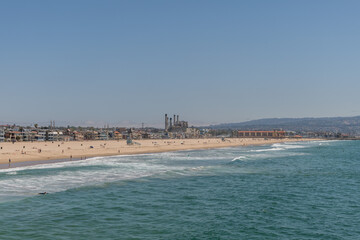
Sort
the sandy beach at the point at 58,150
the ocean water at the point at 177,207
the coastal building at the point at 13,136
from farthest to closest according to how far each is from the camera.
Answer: the coastal building at the point at 13,136
the sandy beach at the point at 58,150
the ocean water at the point at 177,207

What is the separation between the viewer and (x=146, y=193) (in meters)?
30.7

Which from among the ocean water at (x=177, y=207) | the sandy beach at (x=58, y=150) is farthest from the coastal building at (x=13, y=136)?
the ocean water at (x=177, y=207)

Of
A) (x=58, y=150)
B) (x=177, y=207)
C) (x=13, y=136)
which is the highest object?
(x=13, y=136)

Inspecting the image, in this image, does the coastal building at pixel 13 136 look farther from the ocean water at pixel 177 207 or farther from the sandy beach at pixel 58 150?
the ocean water at pixel 177 207

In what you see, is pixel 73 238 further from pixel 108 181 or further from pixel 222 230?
pixel 108 181

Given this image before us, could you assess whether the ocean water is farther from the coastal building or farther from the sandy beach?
the coastal building

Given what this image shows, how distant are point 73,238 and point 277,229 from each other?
39.9 feet

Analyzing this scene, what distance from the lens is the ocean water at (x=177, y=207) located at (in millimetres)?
19828

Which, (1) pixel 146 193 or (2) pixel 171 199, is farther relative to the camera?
Answer: (1) pixel 146 193

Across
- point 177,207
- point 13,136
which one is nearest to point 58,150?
point 177,207

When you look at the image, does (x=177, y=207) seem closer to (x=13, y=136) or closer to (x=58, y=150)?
(x=58, y=150)

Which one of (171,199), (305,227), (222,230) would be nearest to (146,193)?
(171,199)

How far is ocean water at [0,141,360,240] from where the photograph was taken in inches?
781

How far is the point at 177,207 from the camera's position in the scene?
83.8 feet
